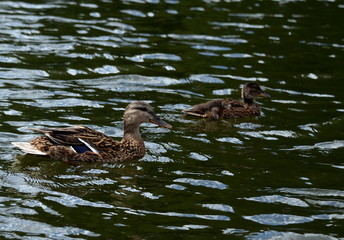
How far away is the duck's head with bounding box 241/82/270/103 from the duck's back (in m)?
0.11

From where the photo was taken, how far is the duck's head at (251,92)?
13656 mm

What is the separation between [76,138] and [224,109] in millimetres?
3582

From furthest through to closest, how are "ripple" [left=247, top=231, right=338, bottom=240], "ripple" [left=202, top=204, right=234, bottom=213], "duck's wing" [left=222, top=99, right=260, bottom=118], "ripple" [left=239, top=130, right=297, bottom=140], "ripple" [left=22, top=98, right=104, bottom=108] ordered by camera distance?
"duck's wing" [left=222, top=99, right=260, bottom=118] < "ripple" [left=22, top=98, right=104, bottom=108] < "ripple" [left=239, top=130, right=297, bottom=140] < "ripple" [left=202, top=204, right=234, bottom=213] < "ripple" [left=247, top=231, right=338, bottom=240]

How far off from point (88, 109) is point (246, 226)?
199 inches

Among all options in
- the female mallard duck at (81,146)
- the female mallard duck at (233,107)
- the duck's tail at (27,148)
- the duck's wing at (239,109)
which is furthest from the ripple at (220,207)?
the duck's wing at (239,109)

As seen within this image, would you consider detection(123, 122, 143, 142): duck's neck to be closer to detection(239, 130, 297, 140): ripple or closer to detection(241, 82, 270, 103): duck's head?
detection(239, 130, 297, 140): ripple

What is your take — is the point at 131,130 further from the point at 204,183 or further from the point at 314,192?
the point at 314,192

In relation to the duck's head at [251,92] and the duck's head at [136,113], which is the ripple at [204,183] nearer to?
the duck's head at [136,113]

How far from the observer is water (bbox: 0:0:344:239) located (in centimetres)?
854

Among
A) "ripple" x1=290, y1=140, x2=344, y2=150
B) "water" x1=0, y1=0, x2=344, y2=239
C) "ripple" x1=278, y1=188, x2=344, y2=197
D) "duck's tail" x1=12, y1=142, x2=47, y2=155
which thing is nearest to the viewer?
"water" x1=0, y1=0, x2=344, y2=239

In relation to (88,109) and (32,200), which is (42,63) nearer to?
(88,109)

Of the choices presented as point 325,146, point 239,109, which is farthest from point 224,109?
point 325,146

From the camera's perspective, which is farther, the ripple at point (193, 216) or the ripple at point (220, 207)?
the ripple at point (220, 207)

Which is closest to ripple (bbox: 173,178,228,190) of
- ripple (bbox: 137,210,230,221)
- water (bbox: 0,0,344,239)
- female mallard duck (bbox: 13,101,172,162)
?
water (bbox: 0,0,344,239)
